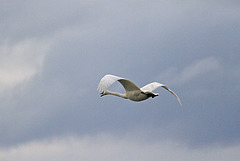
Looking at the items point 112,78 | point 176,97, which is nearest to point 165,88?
point 176,97

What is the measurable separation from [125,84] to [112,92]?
19.5 ft

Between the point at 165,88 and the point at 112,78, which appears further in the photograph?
the point at 165,88

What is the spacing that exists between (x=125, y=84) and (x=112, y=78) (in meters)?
5.93

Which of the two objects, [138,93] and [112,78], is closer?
[112,78]

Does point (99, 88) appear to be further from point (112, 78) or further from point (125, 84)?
point (125, 84)

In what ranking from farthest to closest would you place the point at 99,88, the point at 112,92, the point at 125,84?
the point at 112,92
the point at 125,84
the point at 99,88

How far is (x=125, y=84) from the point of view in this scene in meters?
74.2

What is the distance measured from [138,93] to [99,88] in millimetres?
7884

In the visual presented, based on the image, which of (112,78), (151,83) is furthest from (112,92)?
(112,78)

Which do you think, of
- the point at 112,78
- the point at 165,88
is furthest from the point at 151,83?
the point at 112,78

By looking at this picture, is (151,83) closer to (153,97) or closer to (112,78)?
(153,97)

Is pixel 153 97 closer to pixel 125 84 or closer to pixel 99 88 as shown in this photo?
pixel 125 84

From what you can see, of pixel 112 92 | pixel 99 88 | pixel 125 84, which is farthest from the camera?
pixel 112 92

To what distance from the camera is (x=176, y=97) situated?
3056 inches
